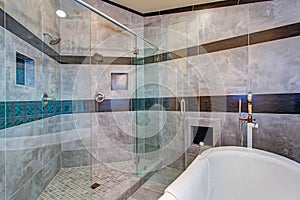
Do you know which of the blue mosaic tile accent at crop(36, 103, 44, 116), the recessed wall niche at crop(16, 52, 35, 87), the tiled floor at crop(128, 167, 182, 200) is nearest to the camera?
the recessed wall niche at crop(16, 52, 35, 87)

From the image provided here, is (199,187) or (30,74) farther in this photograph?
(30,74)

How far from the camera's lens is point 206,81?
97.5 inches

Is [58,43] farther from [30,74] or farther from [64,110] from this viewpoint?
[64,110]

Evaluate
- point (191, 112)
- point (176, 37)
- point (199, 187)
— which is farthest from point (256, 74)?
point (199, 187)

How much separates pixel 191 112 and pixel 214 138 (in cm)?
44

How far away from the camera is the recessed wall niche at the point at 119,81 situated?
2.79 meters

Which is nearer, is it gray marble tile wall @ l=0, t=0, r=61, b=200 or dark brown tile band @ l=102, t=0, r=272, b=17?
gray marble tile wall @ l=0, t=0, r=61, b=200

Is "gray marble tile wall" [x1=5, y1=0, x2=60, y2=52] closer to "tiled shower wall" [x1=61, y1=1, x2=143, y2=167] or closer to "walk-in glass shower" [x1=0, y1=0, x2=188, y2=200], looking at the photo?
"walk-in glass shower" [x1=0, y1=0, x2=188, y2=200]

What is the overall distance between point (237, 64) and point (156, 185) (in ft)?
5.72

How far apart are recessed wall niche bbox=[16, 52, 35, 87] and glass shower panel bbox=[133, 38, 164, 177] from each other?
1.41 metres

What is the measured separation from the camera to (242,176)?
1.66 meters

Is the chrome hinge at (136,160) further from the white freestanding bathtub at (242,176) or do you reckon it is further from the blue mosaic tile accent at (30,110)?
the blue mosaic tile accent at (30,110)

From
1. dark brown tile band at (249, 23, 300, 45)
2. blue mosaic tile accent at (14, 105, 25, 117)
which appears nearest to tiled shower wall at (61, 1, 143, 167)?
blue mosaic tile accent at (14, 105, 25, 117)

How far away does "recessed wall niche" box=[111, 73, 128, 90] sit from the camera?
2.79 m
